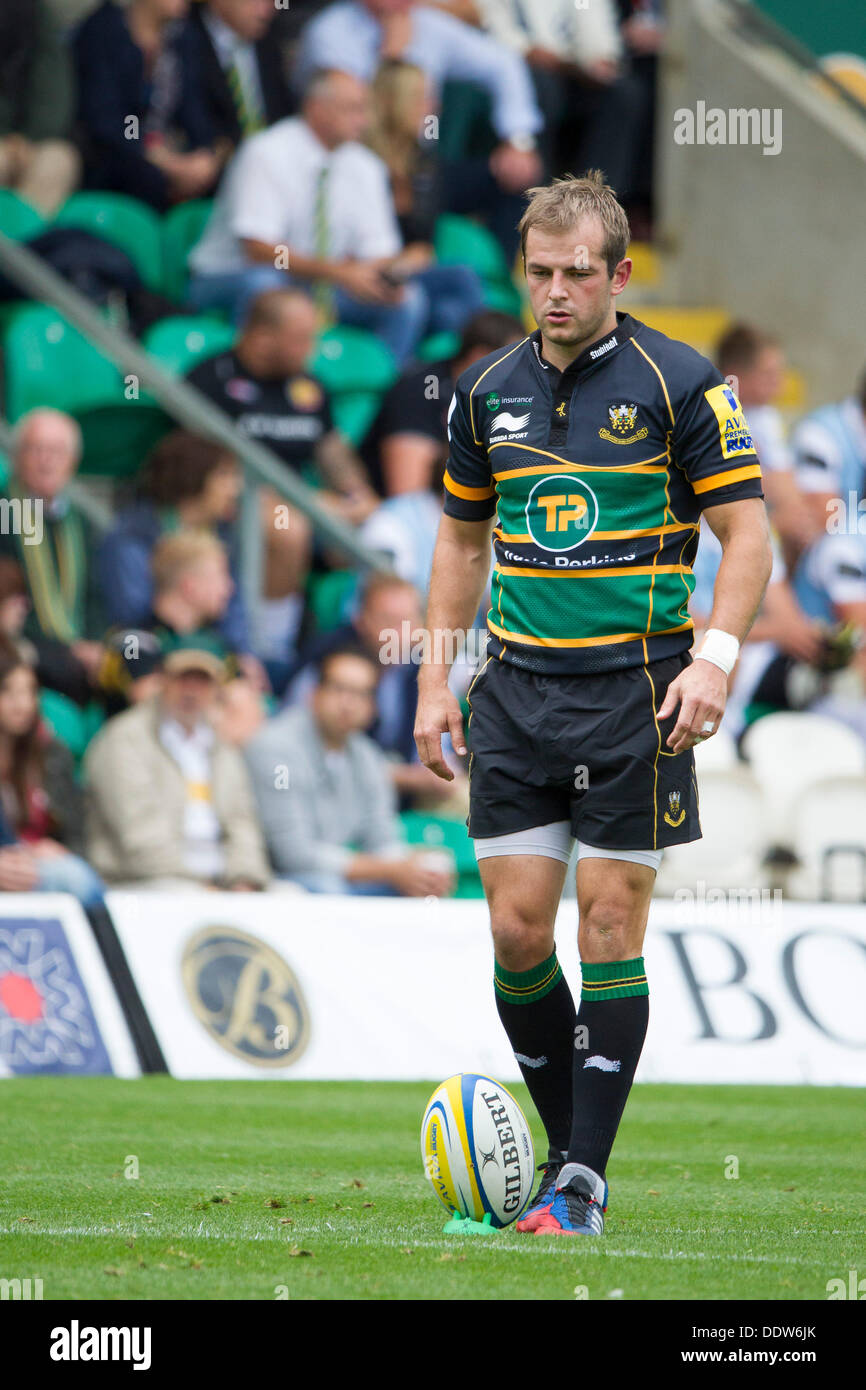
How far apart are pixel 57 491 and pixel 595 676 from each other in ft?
18.9

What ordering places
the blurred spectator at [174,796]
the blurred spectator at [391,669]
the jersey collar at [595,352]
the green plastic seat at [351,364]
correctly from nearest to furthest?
the jersey collar at [595,352]
the blurred spectator at [174,796]
the blurred spectator at [391,669]
the green plastic seat at [351,364]

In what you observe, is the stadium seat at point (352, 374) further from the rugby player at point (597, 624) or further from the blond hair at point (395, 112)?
the rugby player at point (597, 624)

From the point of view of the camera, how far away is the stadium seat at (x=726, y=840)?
1017 centimetres

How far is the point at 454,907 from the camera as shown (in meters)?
8.87

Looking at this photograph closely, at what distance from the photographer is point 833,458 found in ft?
39.5

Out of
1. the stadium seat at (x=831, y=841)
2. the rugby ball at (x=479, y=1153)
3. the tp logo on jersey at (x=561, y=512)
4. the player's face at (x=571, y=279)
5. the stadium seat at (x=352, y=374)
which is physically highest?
the stadium seat at (x=352, y=374)

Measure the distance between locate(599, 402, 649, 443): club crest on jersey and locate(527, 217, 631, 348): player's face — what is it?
20cm

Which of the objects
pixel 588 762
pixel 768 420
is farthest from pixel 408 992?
pixel 768 420

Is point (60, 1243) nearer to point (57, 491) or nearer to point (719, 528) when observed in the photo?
point (719, 528)

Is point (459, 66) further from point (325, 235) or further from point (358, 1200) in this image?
point (358, 1200)

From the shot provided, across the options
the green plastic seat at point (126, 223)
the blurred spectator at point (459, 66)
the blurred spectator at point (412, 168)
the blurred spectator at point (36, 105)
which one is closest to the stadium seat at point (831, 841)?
the blurred spectator at point (412, 168)

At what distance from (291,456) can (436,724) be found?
645 cm

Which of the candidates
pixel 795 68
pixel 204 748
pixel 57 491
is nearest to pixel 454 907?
pixel 204 748

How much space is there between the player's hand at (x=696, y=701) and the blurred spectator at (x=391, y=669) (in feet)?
17.8
